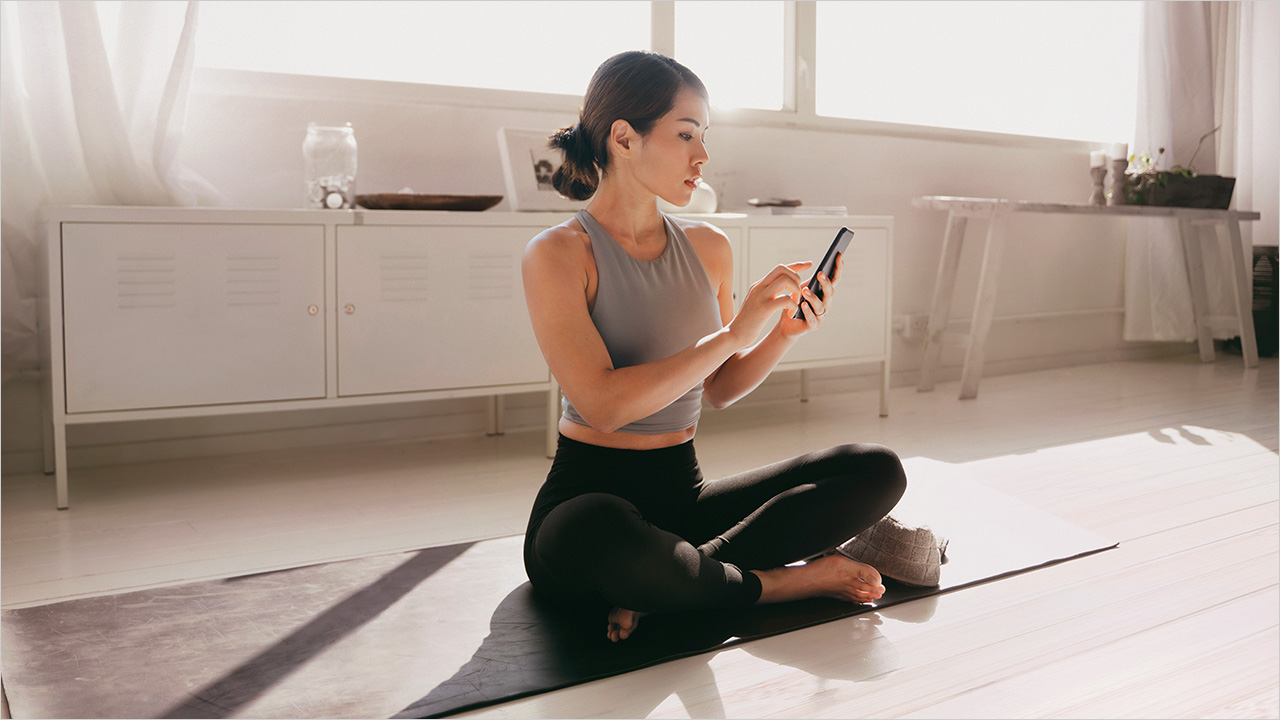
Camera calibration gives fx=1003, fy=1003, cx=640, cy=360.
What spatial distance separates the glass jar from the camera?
2.63 meters

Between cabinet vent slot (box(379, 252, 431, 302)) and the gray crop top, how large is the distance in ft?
3.49

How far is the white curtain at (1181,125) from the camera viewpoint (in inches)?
181

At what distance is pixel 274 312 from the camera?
97.0 inches

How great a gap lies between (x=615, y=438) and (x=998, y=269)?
2.60 meters

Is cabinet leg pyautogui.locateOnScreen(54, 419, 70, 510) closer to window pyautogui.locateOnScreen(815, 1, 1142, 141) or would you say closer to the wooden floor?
the wooden floor

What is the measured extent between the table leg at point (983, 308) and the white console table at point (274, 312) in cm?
176

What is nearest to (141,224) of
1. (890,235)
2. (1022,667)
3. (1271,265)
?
(1022,667)

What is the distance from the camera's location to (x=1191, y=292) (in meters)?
4.66

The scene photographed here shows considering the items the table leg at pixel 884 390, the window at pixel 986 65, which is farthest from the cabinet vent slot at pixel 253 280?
the window at pixel 986 65

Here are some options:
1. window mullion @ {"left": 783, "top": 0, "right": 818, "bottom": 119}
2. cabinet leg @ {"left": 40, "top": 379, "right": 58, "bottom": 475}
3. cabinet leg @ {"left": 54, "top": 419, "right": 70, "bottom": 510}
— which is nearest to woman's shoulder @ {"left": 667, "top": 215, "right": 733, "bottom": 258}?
cabinet leg @ {"left": 54, "top": 419, "right": 70, "bottom": 510}

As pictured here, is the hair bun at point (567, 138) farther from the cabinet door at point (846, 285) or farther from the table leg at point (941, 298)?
the table leg at point (941, 298)

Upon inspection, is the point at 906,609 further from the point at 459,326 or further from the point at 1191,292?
the point at 1191,292

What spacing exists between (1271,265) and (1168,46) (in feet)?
3.98

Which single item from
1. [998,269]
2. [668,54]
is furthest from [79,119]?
[998,269]
